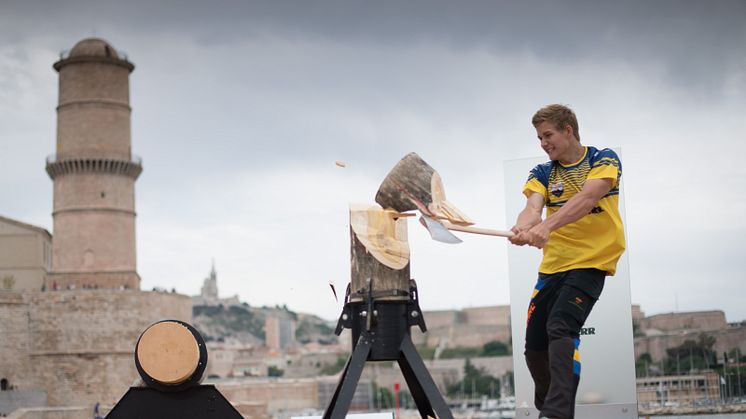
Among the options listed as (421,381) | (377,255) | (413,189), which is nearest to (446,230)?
(413,189)

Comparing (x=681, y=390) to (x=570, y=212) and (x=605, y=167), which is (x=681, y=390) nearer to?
(x=605, y=167)

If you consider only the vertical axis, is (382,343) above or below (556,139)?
below

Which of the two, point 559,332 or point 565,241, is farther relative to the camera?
point 565,241

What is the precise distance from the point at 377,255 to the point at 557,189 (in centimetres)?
106

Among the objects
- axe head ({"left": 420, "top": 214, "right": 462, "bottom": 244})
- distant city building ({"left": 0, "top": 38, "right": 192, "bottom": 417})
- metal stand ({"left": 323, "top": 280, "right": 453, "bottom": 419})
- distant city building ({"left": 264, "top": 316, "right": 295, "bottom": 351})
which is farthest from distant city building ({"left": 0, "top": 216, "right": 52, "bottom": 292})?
distant city building ({"left": 264, "top": 316, "right": 295, "bottom": 351})

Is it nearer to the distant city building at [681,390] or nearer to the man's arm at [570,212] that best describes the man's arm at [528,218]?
the man's arm at [570,212]

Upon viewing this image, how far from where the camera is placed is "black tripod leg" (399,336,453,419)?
4.81 m

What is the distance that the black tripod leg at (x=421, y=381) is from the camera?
4812 millimetres

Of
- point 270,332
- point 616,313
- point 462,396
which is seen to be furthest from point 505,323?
point 616,313

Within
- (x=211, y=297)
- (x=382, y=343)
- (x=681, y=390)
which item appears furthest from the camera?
(x=211, y=297)

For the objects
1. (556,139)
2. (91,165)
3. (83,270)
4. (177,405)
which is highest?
(91,165)

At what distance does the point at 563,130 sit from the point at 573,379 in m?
1.08

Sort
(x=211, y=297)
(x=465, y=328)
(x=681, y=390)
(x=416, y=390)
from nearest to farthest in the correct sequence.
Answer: (x=416, y=390)
(x=681, y=390)
(x=465, y=328)
(x=211, y=297)

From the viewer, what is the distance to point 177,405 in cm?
478
